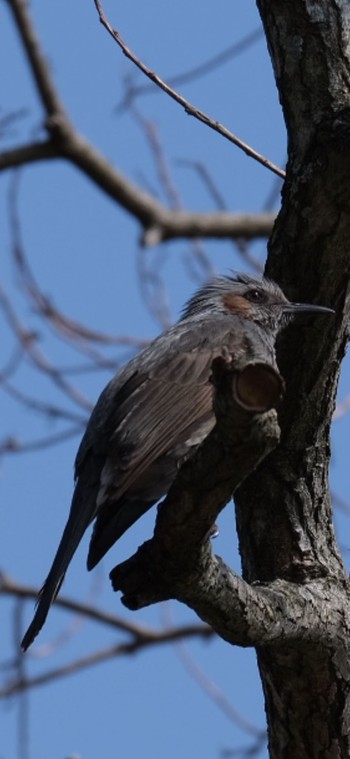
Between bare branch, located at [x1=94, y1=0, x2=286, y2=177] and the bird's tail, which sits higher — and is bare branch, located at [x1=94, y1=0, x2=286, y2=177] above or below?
above

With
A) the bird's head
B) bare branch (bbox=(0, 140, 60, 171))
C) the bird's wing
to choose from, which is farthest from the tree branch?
the bird's wing

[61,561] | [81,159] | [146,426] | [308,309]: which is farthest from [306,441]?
[81,159]

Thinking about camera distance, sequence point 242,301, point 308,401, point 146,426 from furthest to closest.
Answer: point 242,301
point 146,426
point 308,401

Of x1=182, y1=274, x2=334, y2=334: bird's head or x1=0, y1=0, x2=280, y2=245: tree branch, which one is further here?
x1=0, y1=0, x2=280, y2=245: tree branch

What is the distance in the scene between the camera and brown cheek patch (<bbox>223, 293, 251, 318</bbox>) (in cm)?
644

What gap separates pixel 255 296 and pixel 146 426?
4.53ft

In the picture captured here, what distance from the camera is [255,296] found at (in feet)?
20.9

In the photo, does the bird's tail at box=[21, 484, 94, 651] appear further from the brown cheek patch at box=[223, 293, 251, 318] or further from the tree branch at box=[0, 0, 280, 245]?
the tree branch at box=[0, 0, 280, 245]

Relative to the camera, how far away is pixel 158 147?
8180mm

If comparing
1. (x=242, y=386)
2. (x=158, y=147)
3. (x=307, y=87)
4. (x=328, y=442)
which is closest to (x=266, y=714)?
(x=328, y=442)

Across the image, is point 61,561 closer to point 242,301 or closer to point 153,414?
point 153,414

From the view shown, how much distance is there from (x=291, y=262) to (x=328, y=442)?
2.23 feet

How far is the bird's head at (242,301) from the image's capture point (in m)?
5.72

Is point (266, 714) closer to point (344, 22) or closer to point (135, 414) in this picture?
point (135, 414)
